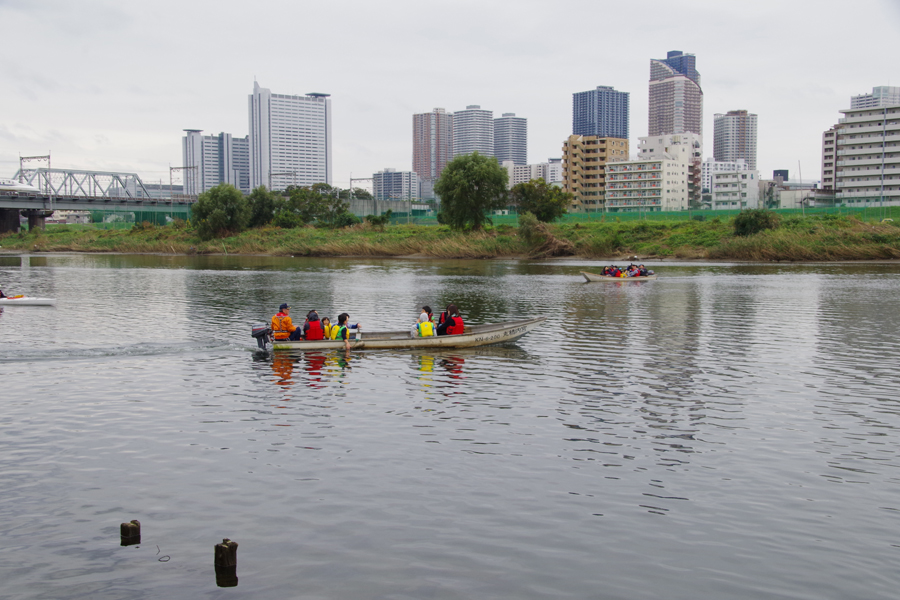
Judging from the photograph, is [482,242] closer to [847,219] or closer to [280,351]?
[847,219]

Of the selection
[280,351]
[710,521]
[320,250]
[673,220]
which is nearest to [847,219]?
[673,220]

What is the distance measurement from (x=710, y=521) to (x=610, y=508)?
5.56 feet

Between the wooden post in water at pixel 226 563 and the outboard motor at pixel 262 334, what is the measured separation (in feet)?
61.3

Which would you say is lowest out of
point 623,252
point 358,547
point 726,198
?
point 358,547

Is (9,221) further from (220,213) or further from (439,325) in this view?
(439,325)

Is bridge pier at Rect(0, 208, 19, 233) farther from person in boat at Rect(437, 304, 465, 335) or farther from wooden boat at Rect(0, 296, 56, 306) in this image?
person in boat at Rect(437, 304, 465, 335)

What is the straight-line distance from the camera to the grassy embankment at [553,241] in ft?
308

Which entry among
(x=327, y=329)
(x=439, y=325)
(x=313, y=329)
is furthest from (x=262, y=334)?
(x=439, y=325)

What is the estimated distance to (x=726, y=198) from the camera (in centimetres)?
19762

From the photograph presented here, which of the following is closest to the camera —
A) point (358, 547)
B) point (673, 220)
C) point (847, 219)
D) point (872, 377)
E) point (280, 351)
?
point (358, 547)

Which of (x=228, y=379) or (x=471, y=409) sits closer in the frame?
(x=471, y=409)

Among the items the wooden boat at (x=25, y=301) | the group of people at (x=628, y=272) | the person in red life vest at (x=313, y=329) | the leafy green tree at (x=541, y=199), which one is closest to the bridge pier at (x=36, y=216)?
the leafy green tree at (x=541, y=199)

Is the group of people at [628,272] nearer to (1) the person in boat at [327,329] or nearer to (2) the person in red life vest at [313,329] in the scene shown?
(1) the person in boat at [327,329]

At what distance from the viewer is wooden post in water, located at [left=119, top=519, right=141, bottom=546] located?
11.6 meters
